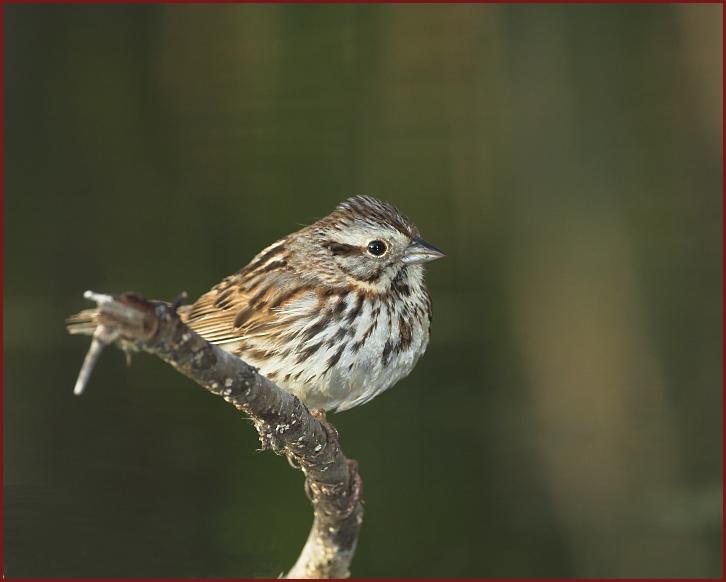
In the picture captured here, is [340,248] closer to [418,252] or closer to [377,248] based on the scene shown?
[377,248]

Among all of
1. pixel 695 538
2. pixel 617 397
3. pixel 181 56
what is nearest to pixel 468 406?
pixel 617 397

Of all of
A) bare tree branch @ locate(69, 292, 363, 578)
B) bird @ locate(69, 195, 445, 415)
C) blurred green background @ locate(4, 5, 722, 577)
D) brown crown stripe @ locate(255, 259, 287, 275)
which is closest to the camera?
bare tree branch @ locate(69, 292, 363, 578)

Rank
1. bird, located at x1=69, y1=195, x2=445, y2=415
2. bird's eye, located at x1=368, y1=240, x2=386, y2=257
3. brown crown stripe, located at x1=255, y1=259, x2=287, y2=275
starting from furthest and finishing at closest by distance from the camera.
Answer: brown crown stripe, located at x1=255, y1=259, x2=287, y2=275, bird's eye, located at x1=368, y1=240, x2=386, y2=257, bird, located at x1=69, y1=195, x2=445, y2=415

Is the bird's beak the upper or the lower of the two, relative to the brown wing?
upper

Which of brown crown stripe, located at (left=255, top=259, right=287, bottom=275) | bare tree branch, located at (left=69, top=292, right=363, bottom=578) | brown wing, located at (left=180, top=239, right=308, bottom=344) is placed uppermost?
brown crown stripe, located at (left=255, top=259, right=287, bottom=275)

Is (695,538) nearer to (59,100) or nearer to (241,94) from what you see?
(241,94)

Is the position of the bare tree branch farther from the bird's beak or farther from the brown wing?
the bird's beak

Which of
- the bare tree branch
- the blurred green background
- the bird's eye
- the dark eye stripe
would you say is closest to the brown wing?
the dark eye stripe

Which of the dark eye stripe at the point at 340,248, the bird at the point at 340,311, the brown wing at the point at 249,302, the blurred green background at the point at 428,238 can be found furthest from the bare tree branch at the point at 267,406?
the blurred green background at the point at 428,238

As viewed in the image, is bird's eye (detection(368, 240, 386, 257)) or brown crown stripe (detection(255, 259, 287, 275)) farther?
brown crown stripe (detection(255, 259, 287, 275))
